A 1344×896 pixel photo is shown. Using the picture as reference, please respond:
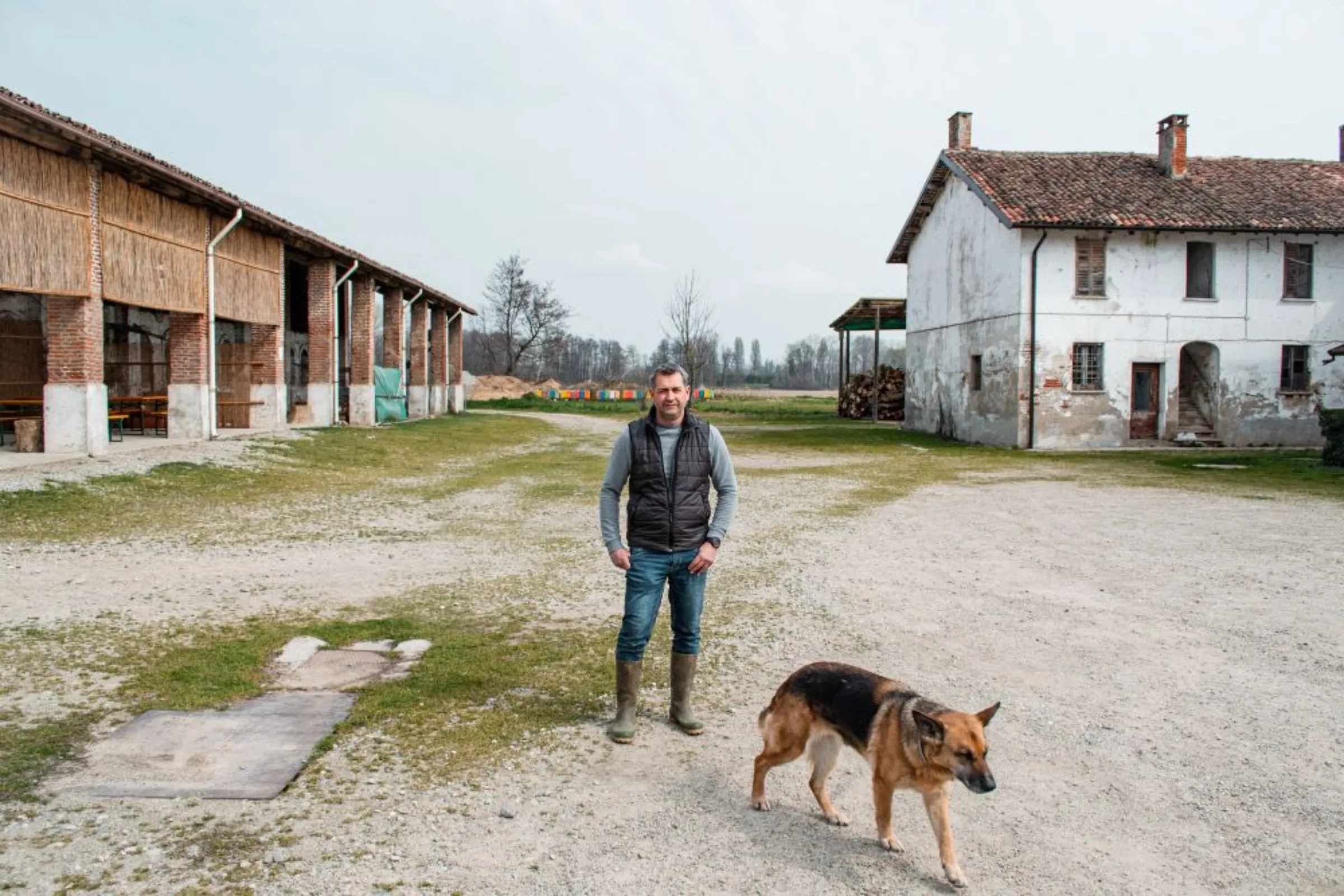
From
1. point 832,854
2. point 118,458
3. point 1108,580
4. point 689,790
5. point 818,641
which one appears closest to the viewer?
point 832,854

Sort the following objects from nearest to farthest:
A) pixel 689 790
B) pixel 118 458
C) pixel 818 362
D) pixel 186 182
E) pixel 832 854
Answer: pixel 832 854, pixel 689 790, pixel 118 458, pixel 186 182, pixel 818 362

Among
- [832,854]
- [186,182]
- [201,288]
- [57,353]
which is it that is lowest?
[832,854]

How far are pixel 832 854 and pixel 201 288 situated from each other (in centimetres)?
1805

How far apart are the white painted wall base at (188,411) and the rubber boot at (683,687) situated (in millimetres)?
15858

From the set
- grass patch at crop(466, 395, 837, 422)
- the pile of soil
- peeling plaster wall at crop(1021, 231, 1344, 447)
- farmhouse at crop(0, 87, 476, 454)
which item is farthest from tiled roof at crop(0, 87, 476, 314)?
the pile of soil

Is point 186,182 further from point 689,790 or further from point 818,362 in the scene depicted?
point 818,362

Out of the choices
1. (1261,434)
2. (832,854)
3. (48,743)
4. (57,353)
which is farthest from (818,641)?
(1261,434)

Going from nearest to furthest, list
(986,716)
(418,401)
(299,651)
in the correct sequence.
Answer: (986,716) < (299,651) < (418,401)

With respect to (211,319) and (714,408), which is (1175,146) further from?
(714,408)

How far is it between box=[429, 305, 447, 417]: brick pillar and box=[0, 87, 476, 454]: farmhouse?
24.2ft

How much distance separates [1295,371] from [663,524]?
25562mm

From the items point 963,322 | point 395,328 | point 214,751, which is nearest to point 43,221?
point 214,751

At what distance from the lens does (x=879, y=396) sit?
39125 millimetres

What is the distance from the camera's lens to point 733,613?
23.6ft
